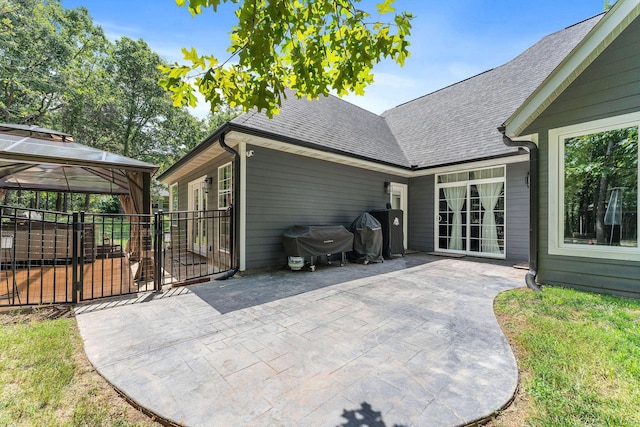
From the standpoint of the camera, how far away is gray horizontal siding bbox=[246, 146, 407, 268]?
5.86 metres

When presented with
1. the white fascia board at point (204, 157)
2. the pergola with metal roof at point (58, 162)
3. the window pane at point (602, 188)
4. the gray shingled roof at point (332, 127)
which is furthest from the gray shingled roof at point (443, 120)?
the window pane at point (602, 188)

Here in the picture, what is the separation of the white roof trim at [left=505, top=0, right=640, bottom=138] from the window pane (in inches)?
29.6

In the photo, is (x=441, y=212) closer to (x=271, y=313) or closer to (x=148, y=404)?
(x=271, y=313)

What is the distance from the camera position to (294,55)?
275 centimetres

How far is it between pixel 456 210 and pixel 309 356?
7590mm

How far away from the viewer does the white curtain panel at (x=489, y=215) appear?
24.7 feet

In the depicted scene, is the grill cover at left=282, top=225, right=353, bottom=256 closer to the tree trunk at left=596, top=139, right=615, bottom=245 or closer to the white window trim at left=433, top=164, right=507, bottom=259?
the white window trim at left=433, top=164, right=507, bottom=259

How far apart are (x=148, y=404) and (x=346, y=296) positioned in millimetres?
2912

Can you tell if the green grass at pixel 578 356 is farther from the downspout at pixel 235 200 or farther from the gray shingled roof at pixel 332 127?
the gray shingled roof at pixel 332 127

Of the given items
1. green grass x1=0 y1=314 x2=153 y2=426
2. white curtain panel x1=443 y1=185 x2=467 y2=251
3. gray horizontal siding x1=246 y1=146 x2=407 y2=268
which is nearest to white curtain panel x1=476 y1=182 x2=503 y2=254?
white curtain panel x1=443 y1=185 x2=467 y2=251

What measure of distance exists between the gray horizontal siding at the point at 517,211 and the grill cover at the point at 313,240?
15.2ft

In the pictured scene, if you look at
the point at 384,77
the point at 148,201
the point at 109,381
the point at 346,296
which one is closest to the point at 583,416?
the point at 346,296

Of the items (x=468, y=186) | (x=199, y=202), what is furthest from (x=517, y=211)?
(x=199, y=202)

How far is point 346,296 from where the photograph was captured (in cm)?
422
